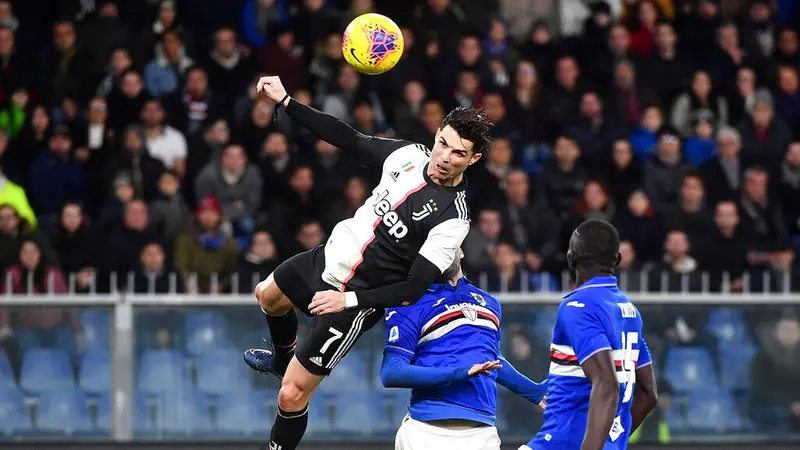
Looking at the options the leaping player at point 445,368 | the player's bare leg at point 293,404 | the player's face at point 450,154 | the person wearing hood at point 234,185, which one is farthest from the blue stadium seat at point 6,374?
the leaping player at point 445,368

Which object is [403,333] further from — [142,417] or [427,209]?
[142,417]

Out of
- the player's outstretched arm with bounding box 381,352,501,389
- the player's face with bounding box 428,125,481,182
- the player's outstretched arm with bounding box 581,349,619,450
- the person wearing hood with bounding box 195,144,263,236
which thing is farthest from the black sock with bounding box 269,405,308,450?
the person wearing hood with bounding box 195,144,263,236

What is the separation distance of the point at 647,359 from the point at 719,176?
7577 mm

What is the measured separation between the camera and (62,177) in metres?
13.0

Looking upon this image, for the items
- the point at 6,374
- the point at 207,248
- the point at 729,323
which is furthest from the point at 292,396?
the point at 729,323

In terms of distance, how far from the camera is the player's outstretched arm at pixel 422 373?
663 cm

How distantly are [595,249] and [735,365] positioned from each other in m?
5.48

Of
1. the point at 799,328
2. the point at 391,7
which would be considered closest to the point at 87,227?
the point at 391,7

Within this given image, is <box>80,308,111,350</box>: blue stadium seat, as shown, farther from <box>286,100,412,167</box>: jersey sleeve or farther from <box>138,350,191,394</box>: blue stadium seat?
<box>286,100,412,167</box>: jersey sleeve

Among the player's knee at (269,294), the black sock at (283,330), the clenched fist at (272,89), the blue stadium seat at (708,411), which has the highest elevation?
the clenched fist at (272,89)

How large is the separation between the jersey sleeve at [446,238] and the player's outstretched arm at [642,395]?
3.88 feet

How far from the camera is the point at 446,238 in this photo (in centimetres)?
737

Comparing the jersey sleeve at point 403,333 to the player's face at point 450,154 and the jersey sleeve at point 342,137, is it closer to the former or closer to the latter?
the player's face at point 450,154

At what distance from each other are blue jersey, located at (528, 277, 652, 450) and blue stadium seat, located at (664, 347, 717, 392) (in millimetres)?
5080
